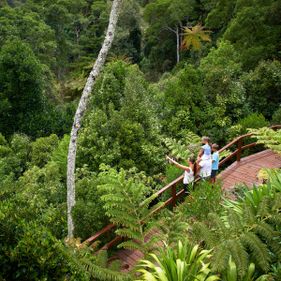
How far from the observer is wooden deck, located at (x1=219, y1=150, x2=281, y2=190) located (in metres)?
9.94

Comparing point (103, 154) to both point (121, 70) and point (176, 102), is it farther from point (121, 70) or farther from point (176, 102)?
point (176, 102)

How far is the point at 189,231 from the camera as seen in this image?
6.69 m

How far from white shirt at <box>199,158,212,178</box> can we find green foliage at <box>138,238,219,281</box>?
3.08 meters

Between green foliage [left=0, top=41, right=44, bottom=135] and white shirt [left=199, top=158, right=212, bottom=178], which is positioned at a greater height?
green foliage [left=0, top=41, right=44, bottom=135]

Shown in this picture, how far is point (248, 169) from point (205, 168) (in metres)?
2.21

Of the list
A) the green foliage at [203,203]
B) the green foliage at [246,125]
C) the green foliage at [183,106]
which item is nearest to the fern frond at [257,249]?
the green foliage at [203,203]

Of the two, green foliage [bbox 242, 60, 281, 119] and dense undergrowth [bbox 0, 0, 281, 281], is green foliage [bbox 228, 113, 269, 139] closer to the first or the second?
dense undergrowth [bbox 0, 0, 281, 281]

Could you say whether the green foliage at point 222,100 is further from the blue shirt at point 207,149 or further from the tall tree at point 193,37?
the blue shirt at point 207,149

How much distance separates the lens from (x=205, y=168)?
29.2 ft

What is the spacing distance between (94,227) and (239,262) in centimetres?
297

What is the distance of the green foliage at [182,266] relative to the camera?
5.44 meters

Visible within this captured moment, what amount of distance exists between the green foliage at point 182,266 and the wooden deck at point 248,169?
12.6ft

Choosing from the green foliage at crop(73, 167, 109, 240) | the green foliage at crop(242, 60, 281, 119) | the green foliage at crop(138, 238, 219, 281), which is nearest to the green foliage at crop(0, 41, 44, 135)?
the green foliage at crop(242, 60, 281, 119)

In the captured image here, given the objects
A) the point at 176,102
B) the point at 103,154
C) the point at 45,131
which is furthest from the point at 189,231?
the point at 45,131
